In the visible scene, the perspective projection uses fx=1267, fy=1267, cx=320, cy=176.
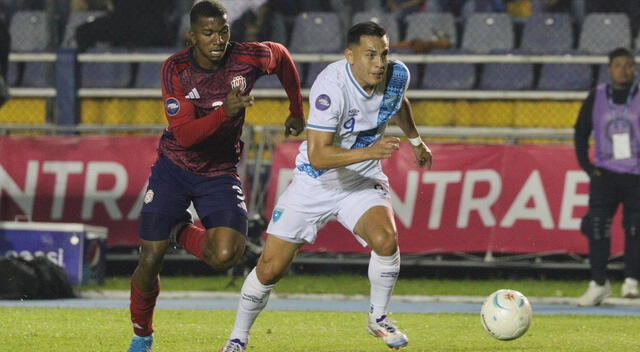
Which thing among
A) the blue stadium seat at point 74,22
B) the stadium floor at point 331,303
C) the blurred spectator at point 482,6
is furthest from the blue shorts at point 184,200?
the blurred spectator at point 482,6

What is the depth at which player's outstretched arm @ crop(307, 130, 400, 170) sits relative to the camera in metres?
6.87

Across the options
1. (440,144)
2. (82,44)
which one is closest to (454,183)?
(440,144)

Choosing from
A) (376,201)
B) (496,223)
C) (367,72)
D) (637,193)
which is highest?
(367,72)

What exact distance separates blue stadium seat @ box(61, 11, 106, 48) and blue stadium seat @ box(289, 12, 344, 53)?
263 centimetres

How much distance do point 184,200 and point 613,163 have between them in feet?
19.0

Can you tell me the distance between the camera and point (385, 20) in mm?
16062

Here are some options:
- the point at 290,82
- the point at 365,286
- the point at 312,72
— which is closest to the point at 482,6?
the point at 312,72

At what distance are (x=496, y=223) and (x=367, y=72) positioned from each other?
656 centimetres

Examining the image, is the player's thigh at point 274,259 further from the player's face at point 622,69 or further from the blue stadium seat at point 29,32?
the blue stadium seat at point 29,32

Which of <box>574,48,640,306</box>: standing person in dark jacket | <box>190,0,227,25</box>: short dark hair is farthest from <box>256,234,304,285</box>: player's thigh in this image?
<box>574,48,640,306</box>: standing person in dark jacket

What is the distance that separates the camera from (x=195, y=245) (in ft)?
24.9

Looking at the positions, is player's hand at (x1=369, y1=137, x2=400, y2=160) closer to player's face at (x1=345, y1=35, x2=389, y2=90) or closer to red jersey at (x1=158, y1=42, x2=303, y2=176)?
player's face at (x1=345, y1=35, x2=389, y2=90)

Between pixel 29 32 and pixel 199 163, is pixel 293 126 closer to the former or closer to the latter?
pixel 199 163

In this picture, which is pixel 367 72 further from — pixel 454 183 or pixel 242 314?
pixel 454 183
